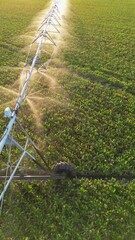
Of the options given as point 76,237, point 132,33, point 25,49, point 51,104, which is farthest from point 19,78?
point 132,33

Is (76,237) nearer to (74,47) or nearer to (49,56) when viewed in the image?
(49,56)

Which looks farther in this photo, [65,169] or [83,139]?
[83,139]

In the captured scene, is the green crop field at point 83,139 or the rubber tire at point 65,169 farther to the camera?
the rubber tire at point 65,169

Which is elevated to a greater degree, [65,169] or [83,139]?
[83,139]

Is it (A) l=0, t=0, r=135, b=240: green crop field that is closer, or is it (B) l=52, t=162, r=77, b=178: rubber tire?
(A) l=0, t=0, r=135, b=240: green crop field
